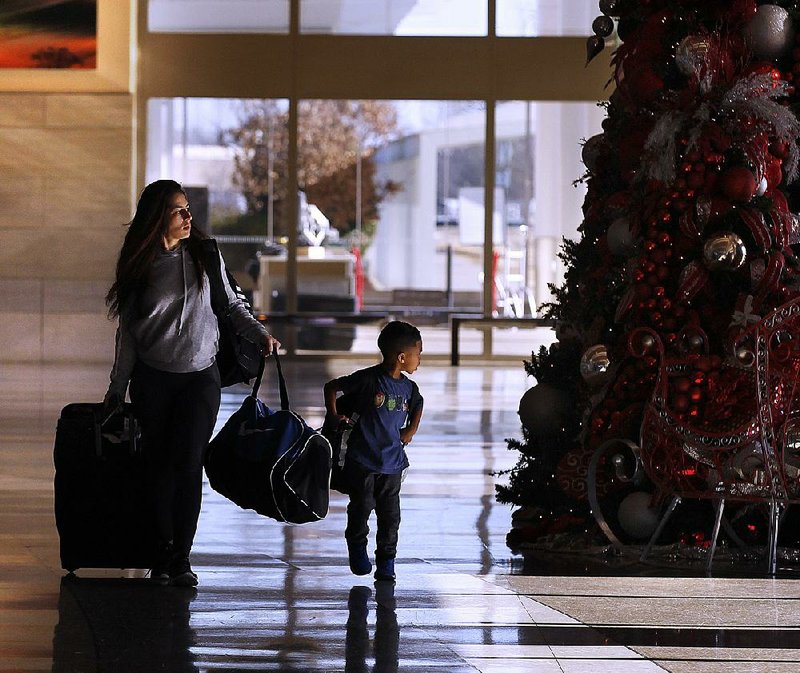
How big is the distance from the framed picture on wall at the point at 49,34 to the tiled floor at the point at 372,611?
1172 cm

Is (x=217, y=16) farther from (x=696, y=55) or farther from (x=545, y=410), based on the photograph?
(x=696, y=55)

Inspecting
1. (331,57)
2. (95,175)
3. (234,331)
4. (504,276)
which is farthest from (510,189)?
(234,331)

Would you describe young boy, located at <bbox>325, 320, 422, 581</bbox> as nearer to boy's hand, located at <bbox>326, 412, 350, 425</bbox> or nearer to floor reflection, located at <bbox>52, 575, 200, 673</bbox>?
boy's hand, located at <bbox>326, 412, 350, 425</bbox>

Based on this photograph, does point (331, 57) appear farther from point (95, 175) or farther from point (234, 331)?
point (234, 331)

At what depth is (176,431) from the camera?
201 inches

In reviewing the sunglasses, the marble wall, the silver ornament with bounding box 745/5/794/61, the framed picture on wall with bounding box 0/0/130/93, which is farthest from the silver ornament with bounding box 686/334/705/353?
the framed picture on wall with bounding box 0/0/130/93

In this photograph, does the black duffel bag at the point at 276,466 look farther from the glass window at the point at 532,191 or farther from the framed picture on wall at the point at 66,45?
the glass window at the point at 532,191

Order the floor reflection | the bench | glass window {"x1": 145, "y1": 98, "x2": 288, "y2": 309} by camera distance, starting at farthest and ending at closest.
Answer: glass window {"x1": 145, "y1": 98, "x2": 288, "y2": 309}
the bench
the floor reflection

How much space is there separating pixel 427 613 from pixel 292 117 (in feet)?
47.7

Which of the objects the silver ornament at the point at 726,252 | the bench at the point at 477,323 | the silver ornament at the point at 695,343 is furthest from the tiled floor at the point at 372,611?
the bench at the point at 477,323

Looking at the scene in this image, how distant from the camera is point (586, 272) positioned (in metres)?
6.56

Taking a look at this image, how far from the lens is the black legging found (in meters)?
5.09

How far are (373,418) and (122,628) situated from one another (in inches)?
45.4

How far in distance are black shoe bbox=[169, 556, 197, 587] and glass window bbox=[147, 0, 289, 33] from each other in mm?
14101
